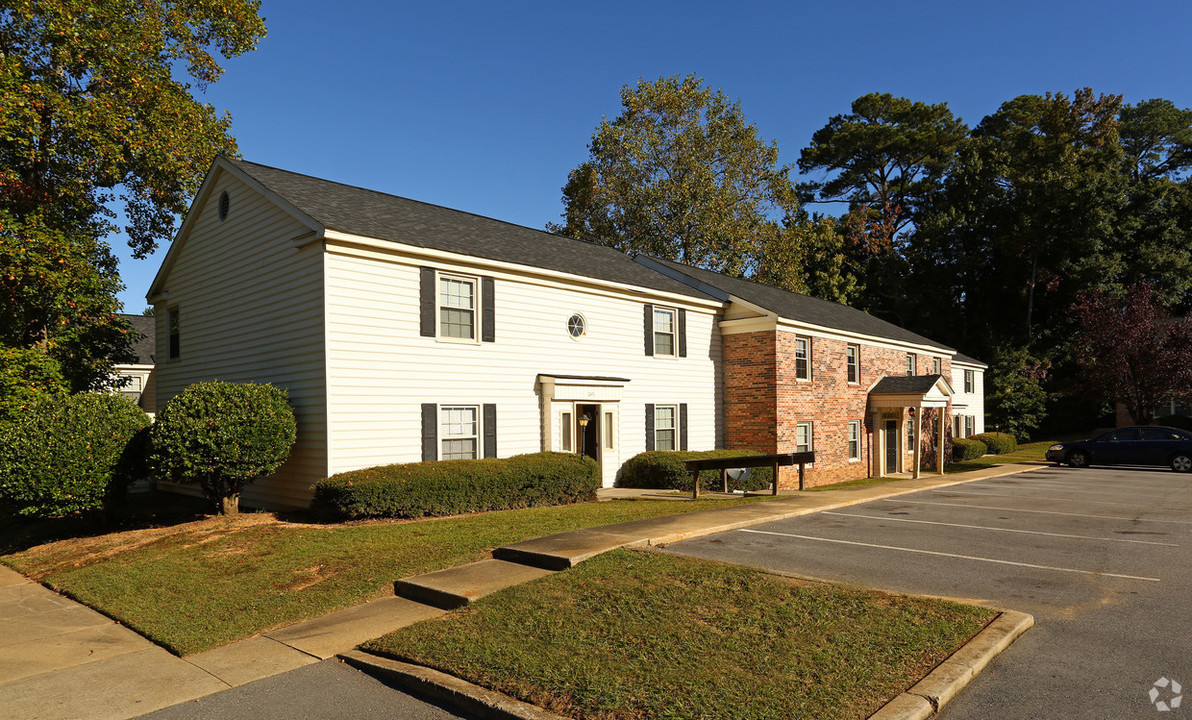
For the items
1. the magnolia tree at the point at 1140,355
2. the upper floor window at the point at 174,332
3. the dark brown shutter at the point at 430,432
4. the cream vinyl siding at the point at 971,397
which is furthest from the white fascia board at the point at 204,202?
the magnolia tree at the point at 1140,355

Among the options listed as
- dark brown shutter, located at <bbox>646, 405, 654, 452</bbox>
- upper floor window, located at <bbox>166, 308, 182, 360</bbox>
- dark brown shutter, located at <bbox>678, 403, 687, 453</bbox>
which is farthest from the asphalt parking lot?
upper floor window, located at <bbox>166, 308, 182, 360</bbox>

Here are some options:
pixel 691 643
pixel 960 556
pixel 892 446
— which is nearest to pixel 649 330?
pixel 960 556

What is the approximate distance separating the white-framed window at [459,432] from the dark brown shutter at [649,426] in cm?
605

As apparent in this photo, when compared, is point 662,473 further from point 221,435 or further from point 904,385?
point 904,385

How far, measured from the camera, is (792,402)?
2198 cm

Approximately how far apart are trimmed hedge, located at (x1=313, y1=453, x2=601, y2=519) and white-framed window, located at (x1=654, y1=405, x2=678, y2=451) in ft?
14.5

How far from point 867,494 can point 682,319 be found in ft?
23.6

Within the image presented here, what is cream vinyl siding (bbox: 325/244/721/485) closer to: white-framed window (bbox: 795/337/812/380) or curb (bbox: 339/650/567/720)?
white-framed window (bbox: 795/337/812/380)

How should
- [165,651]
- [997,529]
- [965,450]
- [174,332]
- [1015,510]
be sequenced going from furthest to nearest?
[965,450]
[174,332]
[1015,510]
[997,529]
[165,651]

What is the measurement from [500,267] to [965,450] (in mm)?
27670

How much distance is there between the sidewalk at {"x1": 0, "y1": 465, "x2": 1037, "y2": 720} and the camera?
5887 mm

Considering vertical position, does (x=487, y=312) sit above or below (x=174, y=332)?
above

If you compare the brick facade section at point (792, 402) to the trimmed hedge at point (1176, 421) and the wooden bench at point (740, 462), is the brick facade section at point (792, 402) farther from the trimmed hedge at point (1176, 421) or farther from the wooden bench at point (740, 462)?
the trimmed hedge at point (1176, 421)

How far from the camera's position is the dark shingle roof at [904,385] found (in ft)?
83.6
